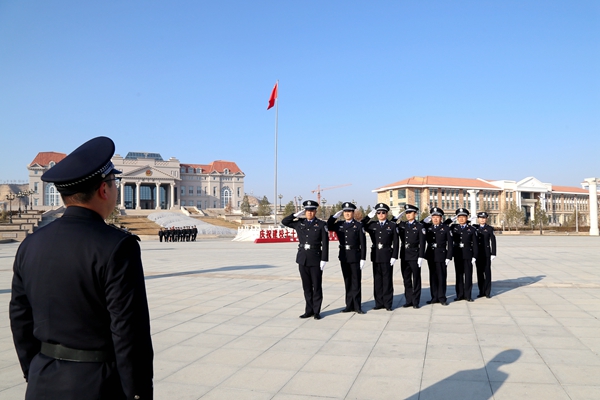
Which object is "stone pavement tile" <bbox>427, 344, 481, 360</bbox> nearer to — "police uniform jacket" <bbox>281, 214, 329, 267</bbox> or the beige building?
"police uniform jacket" <bbox>281, 214, 329, 267</bbox>

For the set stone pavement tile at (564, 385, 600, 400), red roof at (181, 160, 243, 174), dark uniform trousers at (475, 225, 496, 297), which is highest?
red roof at (181, 160, 243, 174)

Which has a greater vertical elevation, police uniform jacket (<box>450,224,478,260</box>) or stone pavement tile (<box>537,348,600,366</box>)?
police uniform jacket (<box>450,224,478,260</box>)

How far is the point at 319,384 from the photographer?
4.67 meters

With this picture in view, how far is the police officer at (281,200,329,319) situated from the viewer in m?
7.89

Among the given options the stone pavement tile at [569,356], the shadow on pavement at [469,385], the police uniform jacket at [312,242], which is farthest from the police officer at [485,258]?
the shadow on pavement at [469,385]

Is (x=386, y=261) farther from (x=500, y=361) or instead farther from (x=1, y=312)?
(x=1, y=312)

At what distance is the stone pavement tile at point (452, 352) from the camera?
5547 millimetres

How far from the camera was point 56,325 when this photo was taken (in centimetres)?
212

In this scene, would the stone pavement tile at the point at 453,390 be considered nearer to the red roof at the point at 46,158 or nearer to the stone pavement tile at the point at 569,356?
the stone pavement tile at the point at 569,356

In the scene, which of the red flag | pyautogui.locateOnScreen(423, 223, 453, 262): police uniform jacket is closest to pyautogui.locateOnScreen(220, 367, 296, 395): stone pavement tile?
pyautogui.locateOnScreen(423, 223, 453, 262): police uniform jacket

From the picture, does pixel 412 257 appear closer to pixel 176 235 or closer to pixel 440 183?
pixel 176 235

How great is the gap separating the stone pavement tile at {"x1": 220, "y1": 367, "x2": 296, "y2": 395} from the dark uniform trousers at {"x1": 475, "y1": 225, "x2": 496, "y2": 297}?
6.20 m

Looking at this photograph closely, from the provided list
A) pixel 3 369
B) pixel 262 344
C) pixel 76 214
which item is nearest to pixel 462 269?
pixel 262 344

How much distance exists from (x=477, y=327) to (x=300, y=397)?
386 centimetres
